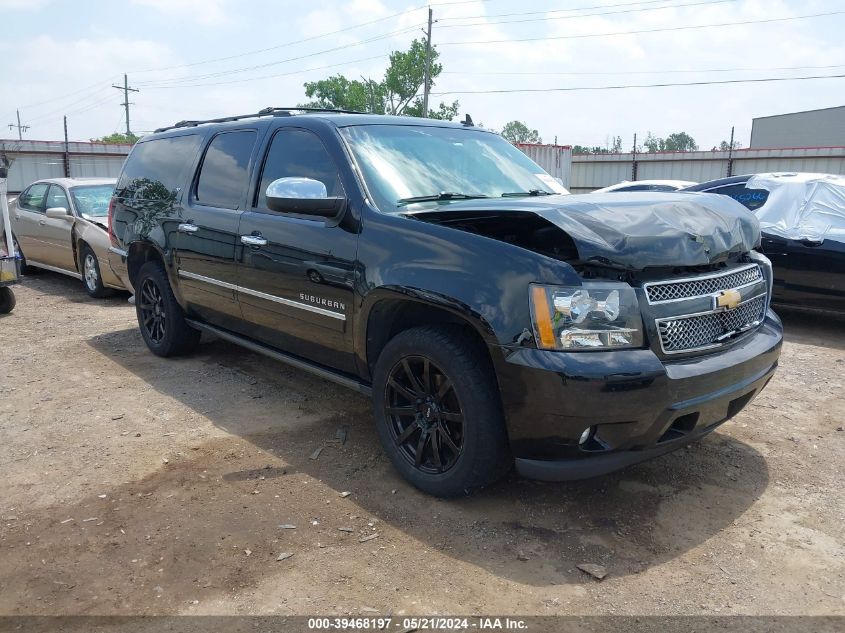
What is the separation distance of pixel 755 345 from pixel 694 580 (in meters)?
1.24

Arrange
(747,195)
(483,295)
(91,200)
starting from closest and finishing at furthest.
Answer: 1. (483,295)
2. (747,195)
3. (91,200)

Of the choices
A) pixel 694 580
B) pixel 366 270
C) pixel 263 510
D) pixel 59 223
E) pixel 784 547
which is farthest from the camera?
pixel 59 223

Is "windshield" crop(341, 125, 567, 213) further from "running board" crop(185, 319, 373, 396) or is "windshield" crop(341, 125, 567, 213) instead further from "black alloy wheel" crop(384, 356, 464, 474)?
"running board" crop(185, 319, 373, 396)

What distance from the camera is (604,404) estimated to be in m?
2.82

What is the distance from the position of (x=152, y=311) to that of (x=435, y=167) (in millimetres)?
3282

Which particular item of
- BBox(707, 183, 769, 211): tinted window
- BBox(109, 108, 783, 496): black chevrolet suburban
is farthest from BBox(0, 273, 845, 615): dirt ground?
BBox(707, 183, 769, 211): tinted window

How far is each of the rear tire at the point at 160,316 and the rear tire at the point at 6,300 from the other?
2.97 m

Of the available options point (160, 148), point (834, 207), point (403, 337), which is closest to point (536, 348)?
point (403, 337)

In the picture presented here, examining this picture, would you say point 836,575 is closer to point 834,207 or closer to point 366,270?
point 366,270

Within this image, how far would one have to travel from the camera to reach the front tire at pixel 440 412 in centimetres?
311

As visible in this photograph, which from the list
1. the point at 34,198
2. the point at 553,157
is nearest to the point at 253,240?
the point at 34,198

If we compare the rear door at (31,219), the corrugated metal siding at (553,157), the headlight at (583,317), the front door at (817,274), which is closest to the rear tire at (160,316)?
the headlight at (583,317)

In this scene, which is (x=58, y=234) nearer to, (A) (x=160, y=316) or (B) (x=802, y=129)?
(A) (x=160, y=316)

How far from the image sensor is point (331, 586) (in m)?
2.76
